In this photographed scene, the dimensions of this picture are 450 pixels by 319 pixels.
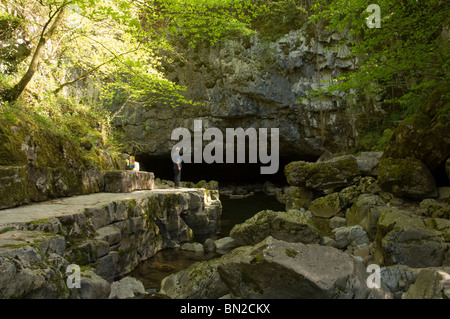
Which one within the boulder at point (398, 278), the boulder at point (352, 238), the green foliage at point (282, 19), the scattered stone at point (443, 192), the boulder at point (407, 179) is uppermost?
the green foliage at point (282, 19)

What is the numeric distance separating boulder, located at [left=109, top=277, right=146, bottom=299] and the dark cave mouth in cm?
1922

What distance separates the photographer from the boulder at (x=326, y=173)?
10578 mm

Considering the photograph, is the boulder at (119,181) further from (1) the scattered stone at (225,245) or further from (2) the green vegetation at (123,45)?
(1) the scattered stone at (225,245)

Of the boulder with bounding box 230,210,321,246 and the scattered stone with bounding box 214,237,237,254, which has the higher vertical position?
the boulder with bounding box 230,210,321,246

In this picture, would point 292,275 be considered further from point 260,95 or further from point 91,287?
point 260,95

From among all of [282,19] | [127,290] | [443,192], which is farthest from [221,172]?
[127,290]

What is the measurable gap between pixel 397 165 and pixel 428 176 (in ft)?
2.42

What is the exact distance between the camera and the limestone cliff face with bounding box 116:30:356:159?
58.1 feet

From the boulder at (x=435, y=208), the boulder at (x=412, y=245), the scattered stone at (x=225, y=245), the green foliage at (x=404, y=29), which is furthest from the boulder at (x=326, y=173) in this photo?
the boulder at (x=412, y=245)

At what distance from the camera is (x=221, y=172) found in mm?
27047

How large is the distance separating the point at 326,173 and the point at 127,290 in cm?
892

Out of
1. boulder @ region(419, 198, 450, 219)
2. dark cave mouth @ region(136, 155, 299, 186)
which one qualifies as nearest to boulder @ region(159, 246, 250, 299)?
boulder @ region(419, 198, 450, 219)

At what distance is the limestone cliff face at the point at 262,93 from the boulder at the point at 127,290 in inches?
561

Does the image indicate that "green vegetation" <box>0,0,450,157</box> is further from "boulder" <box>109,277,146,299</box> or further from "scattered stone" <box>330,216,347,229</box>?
"scattered stone" <box>330,216,347,229</box>
